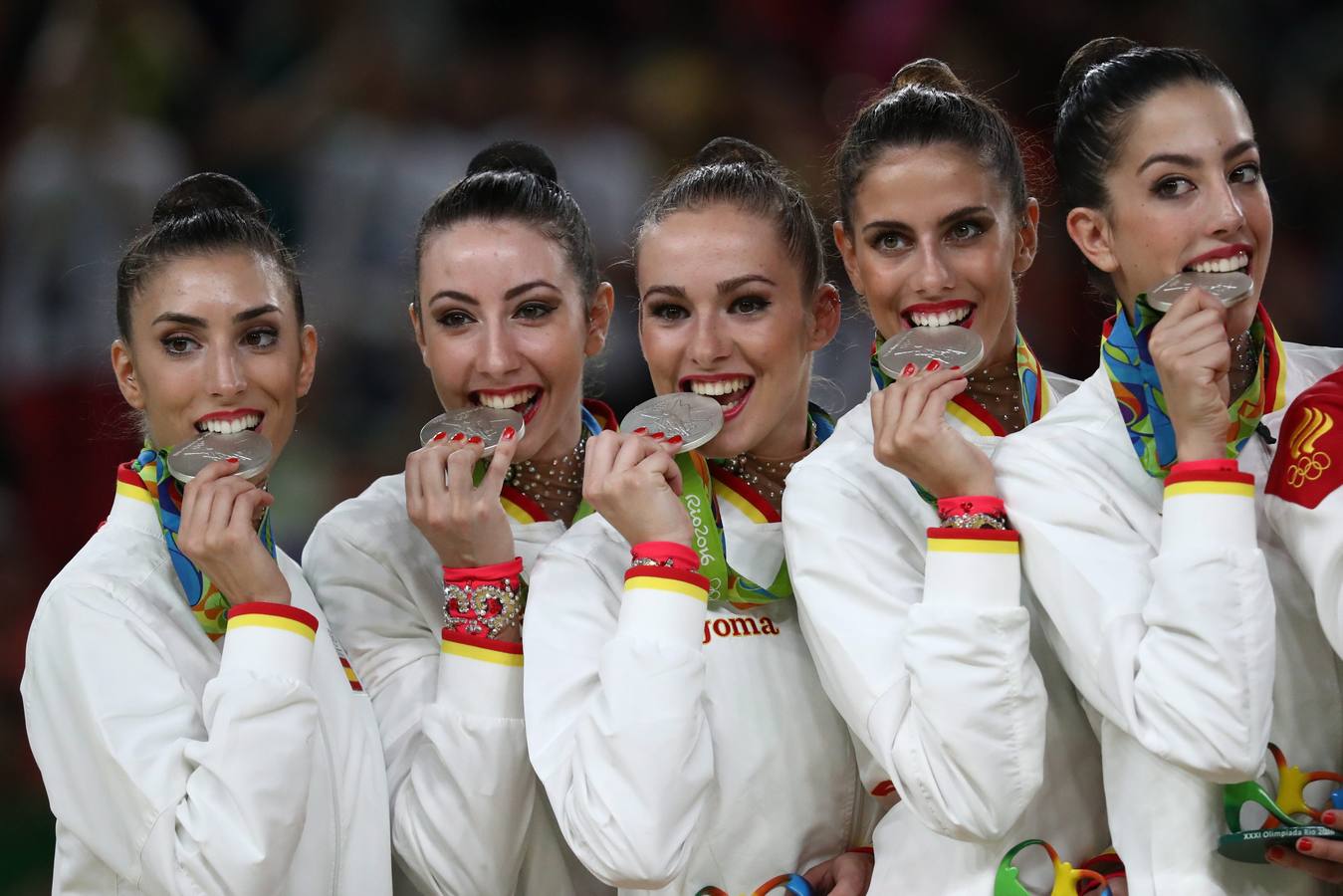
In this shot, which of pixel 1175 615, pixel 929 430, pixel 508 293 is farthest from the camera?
pixel 508 293

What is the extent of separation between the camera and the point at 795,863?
279 centimetres

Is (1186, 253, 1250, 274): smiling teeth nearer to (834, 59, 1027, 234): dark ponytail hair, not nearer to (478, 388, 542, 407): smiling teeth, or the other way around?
(834, 59, 1027, 234): dark ponytail hair

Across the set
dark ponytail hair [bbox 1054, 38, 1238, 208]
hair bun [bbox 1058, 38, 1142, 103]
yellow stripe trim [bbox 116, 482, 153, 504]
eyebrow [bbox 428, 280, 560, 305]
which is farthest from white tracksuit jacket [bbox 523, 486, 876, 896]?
hair bun [bbox 1058, 38, 1142, 103]

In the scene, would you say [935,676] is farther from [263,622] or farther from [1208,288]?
[263,622]

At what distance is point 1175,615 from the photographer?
2334 millimetres

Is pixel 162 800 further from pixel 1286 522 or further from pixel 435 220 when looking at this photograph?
pixel 1286 522

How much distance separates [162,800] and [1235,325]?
1711 millimetres

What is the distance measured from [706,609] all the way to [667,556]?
0.15 meters

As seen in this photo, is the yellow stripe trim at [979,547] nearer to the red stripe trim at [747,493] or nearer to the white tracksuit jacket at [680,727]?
the white tracksuit jacket at [680,727]

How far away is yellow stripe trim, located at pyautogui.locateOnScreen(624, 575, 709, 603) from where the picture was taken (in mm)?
2674

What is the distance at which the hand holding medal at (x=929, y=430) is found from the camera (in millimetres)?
2549

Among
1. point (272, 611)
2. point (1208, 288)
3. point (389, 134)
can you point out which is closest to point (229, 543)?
point (272, 611)

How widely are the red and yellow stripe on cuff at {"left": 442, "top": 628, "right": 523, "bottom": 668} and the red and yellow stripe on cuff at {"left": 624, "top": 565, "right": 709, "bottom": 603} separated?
0.27 metres

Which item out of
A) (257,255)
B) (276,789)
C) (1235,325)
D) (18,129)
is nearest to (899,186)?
(1235,325)
